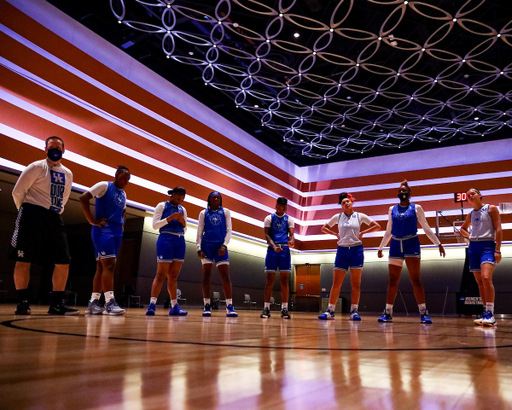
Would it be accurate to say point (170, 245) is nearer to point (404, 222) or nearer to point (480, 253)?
point (404, 222)

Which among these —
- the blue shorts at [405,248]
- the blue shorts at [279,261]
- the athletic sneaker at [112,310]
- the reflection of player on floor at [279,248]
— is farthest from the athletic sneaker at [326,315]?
the athletic sneaker at [112,310]

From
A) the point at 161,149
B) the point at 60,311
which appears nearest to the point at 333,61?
the point at 161,149

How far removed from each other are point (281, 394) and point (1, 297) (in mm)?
12757

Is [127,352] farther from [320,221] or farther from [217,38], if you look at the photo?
[320,221]

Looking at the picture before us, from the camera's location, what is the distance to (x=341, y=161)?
15750 mm

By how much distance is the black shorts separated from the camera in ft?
12.2

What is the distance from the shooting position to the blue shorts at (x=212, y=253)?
535 cm

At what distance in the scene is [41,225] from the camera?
12.6 feet

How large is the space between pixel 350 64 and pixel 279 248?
5.55 m

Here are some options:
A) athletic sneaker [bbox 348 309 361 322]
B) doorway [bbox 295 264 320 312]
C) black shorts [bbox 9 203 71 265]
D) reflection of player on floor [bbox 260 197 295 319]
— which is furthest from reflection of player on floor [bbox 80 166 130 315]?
doorway [bbox 295 264 320 312]

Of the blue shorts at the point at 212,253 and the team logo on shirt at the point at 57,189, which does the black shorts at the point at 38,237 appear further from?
the blue shorts at the point at 212,253

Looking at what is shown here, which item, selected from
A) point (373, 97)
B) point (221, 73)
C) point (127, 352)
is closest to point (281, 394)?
point (127, 352)

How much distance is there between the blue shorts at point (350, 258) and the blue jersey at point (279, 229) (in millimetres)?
839

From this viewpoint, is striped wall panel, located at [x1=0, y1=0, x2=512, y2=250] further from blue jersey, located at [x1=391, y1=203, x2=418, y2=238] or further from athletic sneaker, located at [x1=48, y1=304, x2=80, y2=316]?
blue jersey, located at [x1=391, y1=203, x2=418, y2=238]
